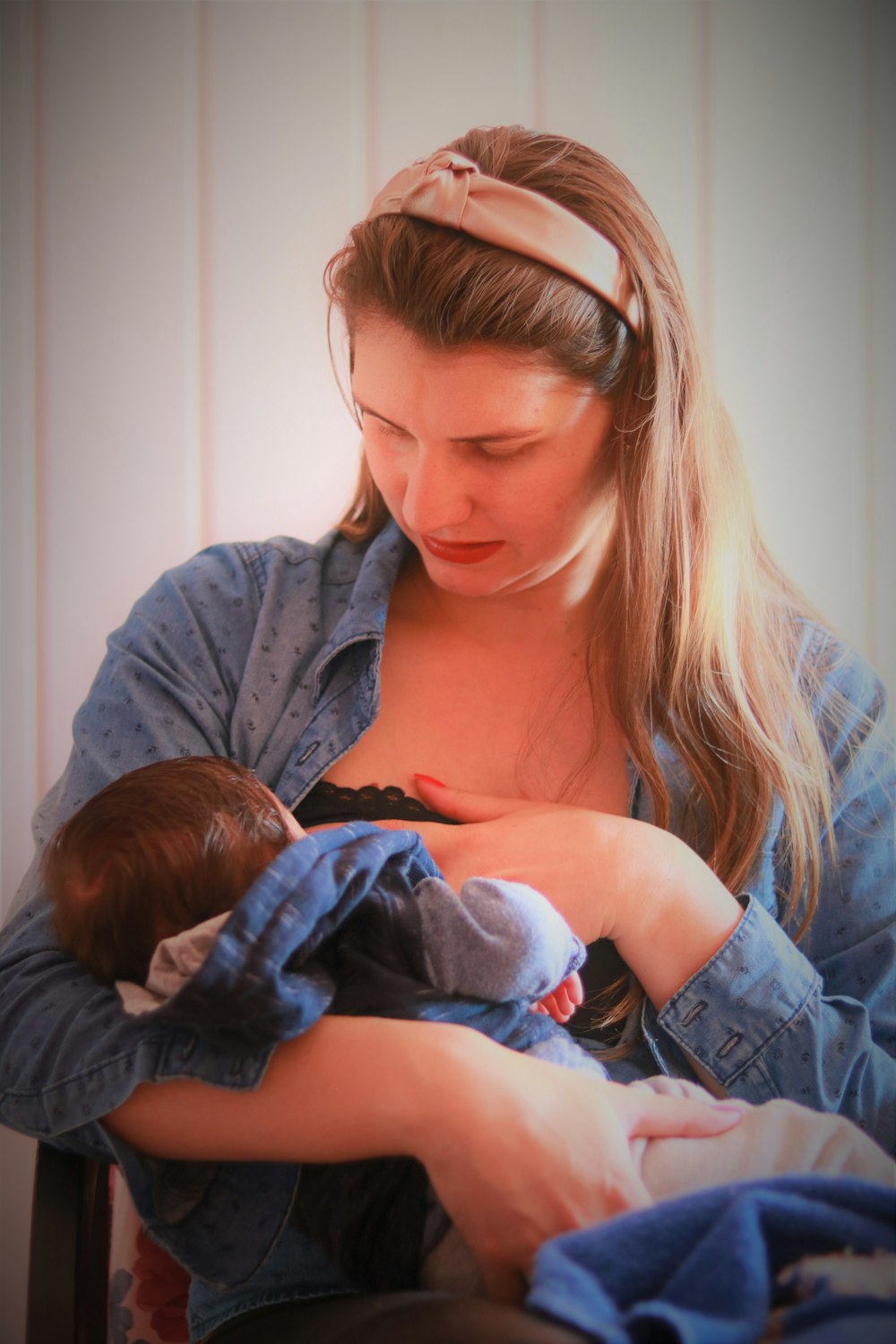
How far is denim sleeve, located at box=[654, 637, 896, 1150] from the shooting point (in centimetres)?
106

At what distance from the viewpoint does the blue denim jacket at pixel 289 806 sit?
2.91 ft

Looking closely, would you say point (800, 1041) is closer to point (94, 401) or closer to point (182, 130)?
point (94, 401)

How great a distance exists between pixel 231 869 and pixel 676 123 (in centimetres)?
131

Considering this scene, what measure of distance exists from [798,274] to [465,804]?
1.06m

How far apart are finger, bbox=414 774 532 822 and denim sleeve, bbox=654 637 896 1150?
10.3 inches

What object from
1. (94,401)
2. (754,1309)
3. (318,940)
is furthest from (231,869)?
(94,401)

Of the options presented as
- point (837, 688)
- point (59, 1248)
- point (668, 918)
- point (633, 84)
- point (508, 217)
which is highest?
point (633, 84)

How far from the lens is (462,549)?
1.15 meters

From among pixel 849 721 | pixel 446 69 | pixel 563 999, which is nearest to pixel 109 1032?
pixel 563 999

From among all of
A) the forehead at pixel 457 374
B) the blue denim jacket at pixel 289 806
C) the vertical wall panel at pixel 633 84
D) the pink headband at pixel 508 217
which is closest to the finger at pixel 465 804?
the blue denim jacket at pixel 289 806

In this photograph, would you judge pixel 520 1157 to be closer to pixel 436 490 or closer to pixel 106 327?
pixel 436 490

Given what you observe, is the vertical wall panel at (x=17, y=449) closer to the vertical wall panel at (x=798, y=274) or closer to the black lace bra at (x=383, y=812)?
the black lace bra at (x=383, y=812)

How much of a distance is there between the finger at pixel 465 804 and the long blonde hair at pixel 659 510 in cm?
18

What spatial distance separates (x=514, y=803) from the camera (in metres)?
1.14
